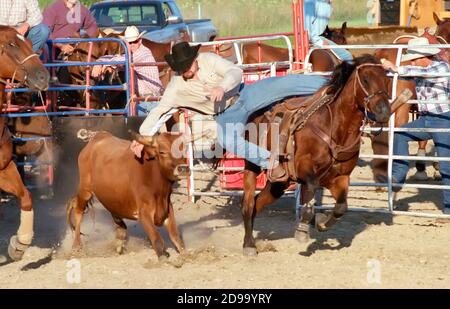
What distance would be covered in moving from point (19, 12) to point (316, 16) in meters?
4.09

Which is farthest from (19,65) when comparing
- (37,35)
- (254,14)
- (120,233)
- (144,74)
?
(254,14)

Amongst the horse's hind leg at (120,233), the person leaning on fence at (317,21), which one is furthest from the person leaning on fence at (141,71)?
the horse's hind leg at (120,233)

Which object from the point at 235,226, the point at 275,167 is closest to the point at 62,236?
the point at 235,226

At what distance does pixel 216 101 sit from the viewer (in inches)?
309

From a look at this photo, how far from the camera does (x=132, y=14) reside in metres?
17.3

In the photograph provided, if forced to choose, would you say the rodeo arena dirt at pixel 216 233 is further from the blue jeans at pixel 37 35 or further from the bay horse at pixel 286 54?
the bay horse at pixel 286 54

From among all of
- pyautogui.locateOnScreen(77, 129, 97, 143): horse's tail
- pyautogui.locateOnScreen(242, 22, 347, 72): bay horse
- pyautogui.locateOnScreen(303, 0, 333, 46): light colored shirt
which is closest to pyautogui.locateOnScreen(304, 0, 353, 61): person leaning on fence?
pyautogui.locateOnScreen(303, 0, 333, 46): light colored shirt

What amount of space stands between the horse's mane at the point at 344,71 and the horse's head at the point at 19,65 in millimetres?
2427

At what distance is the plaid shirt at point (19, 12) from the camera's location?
9742 millimetres

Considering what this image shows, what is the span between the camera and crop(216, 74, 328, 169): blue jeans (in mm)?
8023

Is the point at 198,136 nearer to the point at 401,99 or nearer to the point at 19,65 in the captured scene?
the point at 19,65

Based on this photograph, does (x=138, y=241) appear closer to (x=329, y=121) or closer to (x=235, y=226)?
(x=235, y=226)

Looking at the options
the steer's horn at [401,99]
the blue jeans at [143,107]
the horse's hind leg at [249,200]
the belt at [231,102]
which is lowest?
the horse's hind leg at [249,200]
